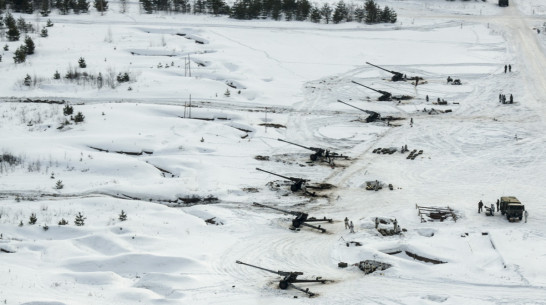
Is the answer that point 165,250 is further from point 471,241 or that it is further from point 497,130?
point 497,130

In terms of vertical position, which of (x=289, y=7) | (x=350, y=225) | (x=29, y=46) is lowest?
(x=350, y=225)

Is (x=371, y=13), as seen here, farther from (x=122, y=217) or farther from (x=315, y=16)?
(x=122, y=217)

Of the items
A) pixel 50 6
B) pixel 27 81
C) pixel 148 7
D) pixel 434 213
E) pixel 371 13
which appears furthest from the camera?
pixel 371 13

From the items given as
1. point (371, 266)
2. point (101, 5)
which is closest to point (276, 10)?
point (101, 5)

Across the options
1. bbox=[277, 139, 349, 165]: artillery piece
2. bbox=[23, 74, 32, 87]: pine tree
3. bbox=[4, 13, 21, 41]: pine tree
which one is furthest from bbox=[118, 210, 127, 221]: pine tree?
bbox=[4, 13, 21, 41]: pine tree

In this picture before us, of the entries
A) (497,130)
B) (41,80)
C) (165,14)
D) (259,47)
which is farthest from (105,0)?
(497,130)

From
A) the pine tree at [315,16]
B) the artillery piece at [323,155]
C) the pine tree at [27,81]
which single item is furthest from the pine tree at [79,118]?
the pine tree at [315,16]
